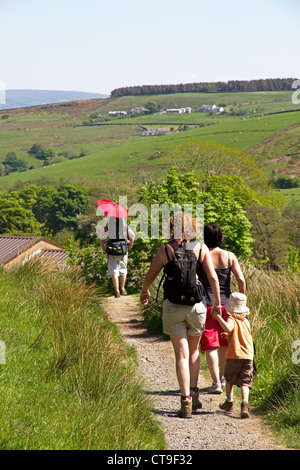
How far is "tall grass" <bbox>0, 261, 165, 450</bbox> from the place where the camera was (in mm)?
3564

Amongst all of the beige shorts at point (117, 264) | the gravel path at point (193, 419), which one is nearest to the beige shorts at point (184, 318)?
the gravel path at point (193, 419)

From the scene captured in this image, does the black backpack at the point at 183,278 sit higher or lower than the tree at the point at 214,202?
higher

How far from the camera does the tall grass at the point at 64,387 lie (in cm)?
356

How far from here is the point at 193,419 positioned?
482 cm

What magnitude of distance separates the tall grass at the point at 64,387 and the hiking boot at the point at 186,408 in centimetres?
40

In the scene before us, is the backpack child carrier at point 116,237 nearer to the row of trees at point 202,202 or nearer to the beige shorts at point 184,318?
the row of trees at point 202,202

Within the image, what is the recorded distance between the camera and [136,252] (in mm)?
12078

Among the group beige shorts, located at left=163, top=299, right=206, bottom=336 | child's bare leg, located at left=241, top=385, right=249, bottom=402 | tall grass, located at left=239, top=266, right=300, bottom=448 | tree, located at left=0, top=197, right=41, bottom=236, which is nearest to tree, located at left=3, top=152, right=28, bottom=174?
tree, located at left=0, top=197, right=41, bottom=236

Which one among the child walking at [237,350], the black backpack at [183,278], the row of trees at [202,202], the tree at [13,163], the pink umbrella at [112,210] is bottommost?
the tree at [13,163]

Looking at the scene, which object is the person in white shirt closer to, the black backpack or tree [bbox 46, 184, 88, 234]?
the black backpack

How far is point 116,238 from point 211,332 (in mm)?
4615
